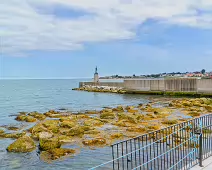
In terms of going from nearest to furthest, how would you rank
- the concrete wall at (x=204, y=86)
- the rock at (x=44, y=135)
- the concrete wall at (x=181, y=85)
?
the rock at (x=44, y=135) < the concrete wall at (x=204, y=86) < the concrete wall at (x=181, y=85)

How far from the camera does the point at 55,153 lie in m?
15.6

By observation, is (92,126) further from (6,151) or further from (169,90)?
(169,90)

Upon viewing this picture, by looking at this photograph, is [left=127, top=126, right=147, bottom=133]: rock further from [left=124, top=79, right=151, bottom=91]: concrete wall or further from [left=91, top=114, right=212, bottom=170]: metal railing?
[left=124, top=79, right=151, bottom=91]: concrete wall

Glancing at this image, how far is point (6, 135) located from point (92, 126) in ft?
22.7

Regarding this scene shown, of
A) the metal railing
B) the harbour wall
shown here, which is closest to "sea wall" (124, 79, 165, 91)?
the harbour wall

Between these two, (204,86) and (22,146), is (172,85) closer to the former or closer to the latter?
(204,86)

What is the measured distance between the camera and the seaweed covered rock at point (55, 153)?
1517cm

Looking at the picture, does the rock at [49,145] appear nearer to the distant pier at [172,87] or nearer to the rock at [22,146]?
the rock at [22,146]

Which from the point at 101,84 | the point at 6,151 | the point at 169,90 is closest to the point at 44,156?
the point at 6,151

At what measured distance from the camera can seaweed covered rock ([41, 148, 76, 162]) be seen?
49.8ft

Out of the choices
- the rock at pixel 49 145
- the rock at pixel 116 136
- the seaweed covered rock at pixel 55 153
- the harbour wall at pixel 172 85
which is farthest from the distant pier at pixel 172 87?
the seaweed covered rock at pixel 55 153

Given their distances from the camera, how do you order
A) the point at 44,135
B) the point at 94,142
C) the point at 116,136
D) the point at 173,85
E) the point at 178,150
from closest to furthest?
1. the point at 178,150
2. the point at 94,142
3. the point at 44,135
4. the point at 116,136
5. the point at 173,85

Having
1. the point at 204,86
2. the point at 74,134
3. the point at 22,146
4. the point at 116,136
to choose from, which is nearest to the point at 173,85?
the point at 204,86

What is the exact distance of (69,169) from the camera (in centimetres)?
1362
